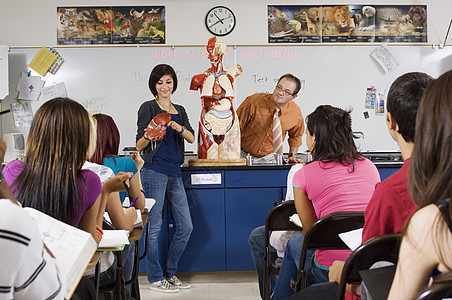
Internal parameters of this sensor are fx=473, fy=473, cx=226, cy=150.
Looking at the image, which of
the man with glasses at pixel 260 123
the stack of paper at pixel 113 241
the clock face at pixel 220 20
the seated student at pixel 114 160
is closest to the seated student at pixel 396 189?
the stack of paper at pixel 113 241

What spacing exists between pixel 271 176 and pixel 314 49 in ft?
6.66

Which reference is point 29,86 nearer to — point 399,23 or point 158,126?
point 158,126

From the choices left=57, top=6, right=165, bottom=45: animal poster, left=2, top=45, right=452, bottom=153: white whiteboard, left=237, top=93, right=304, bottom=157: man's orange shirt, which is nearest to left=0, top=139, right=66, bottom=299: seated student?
left=237, top=93, right=304, bottom=157: man's orange shirt

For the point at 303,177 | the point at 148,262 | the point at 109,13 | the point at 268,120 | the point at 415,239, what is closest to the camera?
the point at 415,239

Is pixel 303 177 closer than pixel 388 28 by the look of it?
Yes

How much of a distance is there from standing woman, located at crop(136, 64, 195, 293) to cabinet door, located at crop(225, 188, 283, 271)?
0.31 meters

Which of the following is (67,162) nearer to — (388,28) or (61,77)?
(61,77)

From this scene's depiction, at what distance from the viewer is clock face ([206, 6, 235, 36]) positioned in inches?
187

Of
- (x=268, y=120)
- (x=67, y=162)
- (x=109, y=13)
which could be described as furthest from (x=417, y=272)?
(x=109, y=13)

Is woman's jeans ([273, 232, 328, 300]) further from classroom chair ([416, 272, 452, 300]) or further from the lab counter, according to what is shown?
the lab counter

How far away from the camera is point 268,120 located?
3713mm

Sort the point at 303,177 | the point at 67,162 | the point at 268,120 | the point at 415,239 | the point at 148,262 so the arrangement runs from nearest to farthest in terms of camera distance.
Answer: the point at 415,239 < the point at 67,162 < the point at 303,177 < the point at 148,262 < the point at 268,120

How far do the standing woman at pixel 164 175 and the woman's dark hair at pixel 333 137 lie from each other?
4.14ft

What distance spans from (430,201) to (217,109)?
2.44m
